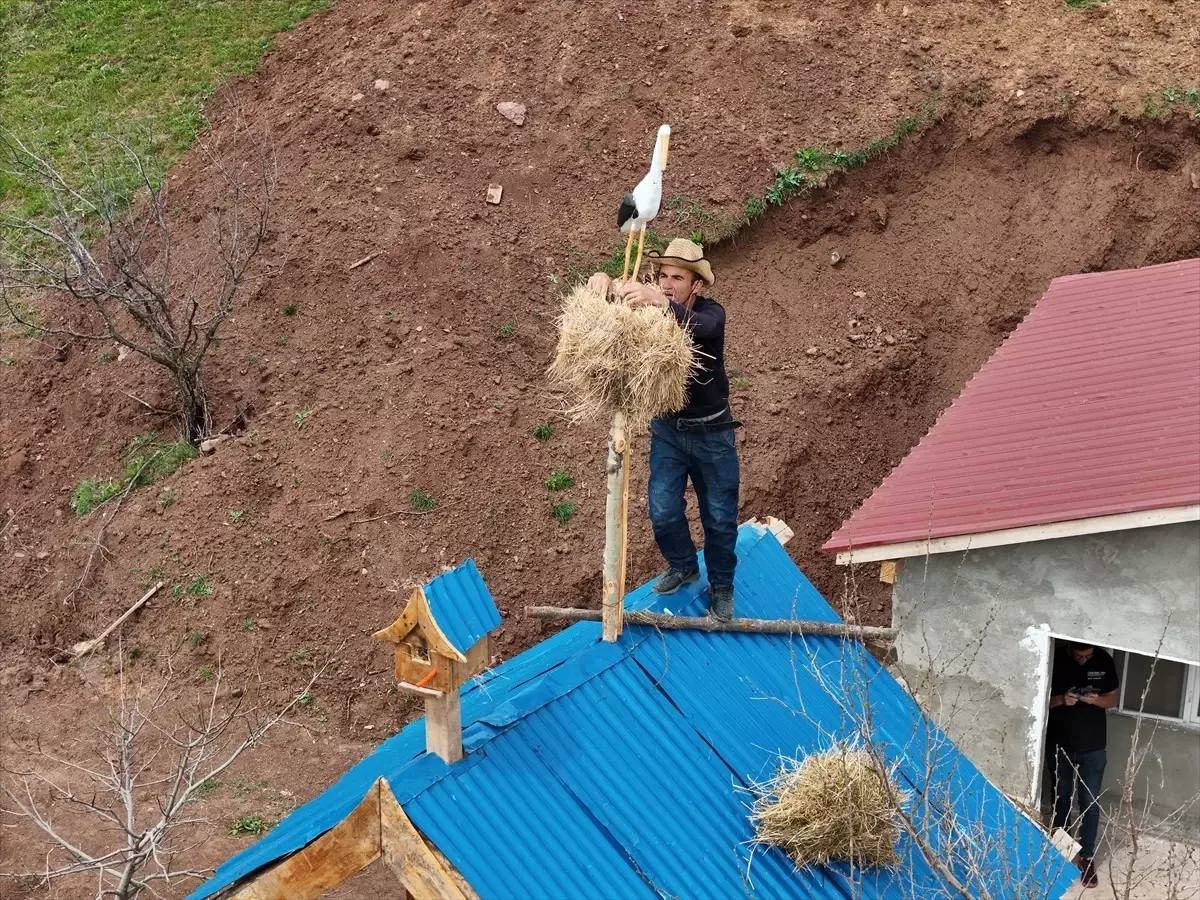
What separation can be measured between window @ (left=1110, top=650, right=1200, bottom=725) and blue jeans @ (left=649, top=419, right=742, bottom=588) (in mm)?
3984

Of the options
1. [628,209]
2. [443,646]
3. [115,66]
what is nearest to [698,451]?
[628,209]

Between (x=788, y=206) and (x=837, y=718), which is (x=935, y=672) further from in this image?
(x=788, y=206)

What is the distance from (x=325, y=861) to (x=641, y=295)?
3214mm

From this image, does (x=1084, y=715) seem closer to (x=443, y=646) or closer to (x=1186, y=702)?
(x=1186, y=702)

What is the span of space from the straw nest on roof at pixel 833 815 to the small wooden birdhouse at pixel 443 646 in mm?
1769

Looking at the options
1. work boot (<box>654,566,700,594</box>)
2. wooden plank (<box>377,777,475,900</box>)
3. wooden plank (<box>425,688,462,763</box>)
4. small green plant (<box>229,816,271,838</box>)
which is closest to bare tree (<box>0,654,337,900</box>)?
small green plant (<box>229,816,271,838</box>)

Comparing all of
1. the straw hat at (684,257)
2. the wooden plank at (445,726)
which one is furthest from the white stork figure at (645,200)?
the wooden plank at (445,726)

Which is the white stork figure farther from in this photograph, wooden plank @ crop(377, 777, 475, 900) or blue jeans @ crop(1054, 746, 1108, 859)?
blue jeans @ crop(1054, 746, 1108, 859)

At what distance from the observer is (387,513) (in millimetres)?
12180

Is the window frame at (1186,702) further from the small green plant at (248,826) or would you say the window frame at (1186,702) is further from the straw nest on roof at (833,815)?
the small green plant at (248,826)

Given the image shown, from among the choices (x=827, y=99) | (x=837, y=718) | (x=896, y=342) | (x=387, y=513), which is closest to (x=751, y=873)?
(x=837, y=718)

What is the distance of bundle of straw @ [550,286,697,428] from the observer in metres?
6.03

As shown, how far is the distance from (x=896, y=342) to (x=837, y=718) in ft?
25.6

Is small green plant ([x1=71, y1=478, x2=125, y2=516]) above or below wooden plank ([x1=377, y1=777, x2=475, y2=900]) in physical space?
above
